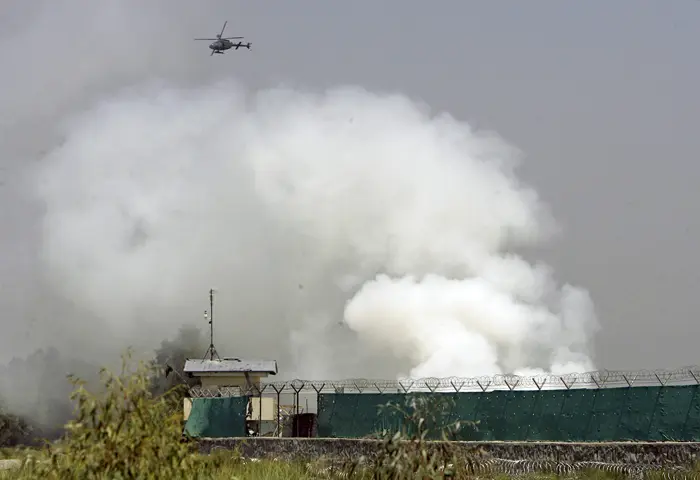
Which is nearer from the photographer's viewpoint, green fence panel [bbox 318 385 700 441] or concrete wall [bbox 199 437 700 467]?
concrete wall [bbox 199 437 700 467]

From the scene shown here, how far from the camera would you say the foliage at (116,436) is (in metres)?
20.0

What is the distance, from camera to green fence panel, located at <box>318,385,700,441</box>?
37.6 metres

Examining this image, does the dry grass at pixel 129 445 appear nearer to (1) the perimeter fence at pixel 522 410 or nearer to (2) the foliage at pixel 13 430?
(1) the perimeter fence at pixel 522 410

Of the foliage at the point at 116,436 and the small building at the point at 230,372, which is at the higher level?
the small building at the point at 230,372

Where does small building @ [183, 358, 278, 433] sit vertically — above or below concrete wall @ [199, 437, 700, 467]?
above

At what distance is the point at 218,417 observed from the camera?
52.1m

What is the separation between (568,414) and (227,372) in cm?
3676

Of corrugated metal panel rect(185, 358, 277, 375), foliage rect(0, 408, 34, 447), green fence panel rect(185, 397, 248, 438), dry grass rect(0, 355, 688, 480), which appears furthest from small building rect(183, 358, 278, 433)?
dry grass rect(0, 355, 688, 480)

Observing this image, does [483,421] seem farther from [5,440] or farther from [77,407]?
[5,440]

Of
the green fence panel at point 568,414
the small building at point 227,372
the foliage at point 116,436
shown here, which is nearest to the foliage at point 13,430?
the small building at point 227,372

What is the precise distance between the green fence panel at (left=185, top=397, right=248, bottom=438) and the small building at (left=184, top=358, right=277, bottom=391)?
762 inches

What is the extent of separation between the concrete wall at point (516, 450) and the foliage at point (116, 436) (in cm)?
792

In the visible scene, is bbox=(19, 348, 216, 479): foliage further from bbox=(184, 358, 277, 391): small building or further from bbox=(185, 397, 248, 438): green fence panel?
bbox=(184, 358, 277, 391): small building

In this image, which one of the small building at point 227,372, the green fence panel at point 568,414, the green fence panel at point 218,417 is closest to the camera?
the green fence panel at point 568,414
